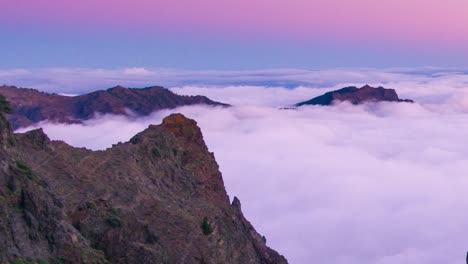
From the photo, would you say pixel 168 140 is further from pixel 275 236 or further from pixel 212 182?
pixel 275 236

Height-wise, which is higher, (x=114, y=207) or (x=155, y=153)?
(x=155, y=153)

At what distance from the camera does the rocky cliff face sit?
29734mm

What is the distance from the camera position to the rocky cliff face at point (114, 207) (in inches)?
1171

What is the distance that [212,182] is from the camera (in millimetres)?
63812

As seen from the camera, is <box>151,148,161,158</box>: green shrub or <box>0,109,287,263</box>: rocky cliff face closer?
<box>0,109,287,263</box>: rocky cliff face

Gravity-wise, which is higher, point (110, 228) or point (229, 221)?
point (110, 228)

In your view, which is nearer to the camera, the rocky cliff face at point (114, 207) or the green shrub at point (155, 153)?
the rocky cliff face at point (114, 207)

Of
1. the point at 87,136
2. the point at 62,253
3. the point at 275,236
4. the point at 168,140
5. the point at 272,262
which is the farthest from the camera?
the point at 87,136

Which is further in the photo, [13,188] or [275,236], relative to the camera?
[275,236]

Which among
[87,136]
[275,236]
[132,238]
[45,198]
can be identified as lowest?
[275,236]

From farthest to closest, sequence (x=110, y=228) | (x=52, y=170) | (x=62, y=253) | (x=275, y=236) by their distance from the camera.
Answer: (x=275, y=236) → (x=52, y=170) → (x=110, y=228) → (x=62, y=253)

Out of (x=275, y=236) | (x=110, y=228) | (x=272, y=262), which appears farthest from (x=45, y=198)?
(x=275, y=236)

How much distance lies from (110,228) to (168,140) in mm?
25599

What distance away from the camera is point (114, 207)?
127 ft
